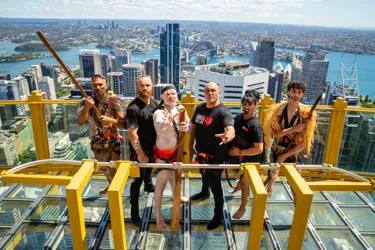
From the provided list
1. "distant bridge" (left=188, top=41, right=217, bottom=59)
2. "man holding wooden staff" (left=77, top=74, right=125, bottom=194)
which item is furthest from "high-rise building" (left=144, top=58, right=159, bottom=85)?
"man holding wooden staff" (left=77, top=74, right=125, bottom=194)

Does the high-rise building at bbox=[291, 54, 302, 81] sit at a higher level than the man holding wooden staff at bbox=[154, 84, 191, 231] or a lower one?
lower

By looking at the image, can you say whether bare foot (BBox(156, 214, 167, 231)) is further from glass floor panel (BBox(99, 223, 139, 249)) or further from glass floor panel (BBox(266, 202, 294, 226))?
glass floor panel (BBox(266, 202, 294, 226))

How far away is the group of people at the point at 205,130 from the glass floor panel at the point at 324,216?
2.02 ft

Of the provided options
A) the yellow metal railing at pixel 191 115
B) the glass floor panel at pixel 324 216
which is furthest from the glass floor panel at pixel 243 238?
the yellow metal railing at pixel 191 115

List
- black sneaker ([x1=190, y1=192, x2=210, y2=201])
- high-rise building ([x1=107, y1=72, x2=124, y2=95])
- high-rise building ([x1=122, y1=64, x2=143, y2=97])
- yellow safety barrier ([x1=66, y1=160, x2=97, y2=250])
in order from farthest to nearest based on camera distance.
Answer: high-rise building ([x1=107, y1=72, x2=124, y2=95]), high-rise building ([x1=122, y1=64, x2=143, y2=97]), black sneaker ([x1=190, y1=192, x2=210, y2=201]), yellow safety barrier ([x1=66, y1=160, x2=97, y2=250])

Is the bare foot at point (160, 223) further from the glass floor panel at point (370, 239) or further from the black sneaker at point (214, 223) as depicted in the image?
the glass floor panel at point (370, 239)

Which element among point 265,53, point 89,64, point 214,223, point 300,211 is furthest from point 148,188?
point 265,53

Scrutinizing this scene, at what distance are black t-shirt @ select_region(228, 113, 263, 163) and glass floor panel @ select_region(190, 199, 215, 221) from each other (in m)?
0.74

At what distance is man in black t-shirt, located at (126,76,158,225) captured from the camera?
2818mm

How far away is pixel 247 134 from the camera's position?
2.97 m

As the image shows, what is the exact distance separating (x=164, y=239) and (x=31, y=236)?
4.63ft

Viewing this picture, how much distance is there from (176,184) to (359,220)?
2287mm

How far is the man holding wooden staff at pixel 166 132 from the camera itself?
8.96 feet

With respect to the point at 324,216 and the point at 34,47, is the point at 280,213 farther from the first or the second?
the point at 34,47
